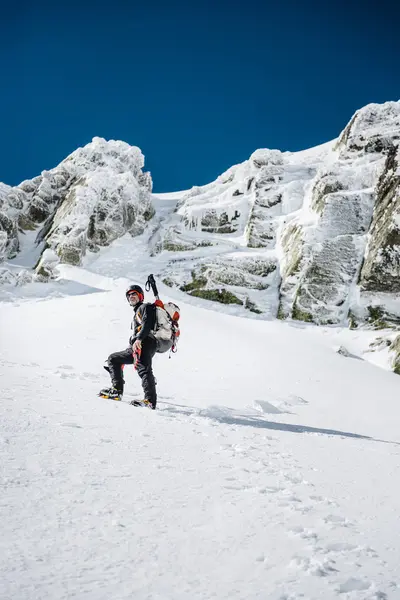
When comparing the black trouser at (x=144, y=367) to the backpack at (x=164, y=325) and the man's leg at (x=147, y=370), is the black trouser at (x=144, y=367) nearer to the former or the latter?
the man's leg at (x=147, y=370)

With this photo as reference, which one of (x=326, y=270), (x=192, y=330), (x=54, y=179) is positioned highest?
(x=54, y=179)

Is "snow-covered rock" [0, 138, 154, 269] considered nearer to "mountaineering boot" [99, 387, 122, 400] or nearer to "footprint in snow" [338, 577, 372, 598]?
"mountaineering boot" [99, 387, 122, 400]

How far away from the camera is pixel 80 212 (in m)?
43.2

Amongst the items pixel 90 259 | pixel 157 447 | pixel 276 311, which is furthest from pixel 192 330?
pixel 90 259

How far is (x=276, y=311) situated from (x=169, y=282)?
346 inches

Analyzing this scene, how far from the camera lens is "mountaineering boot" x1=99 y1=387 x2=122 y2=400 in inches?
257

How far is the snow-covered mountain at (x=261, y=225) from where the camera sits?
26.3 m

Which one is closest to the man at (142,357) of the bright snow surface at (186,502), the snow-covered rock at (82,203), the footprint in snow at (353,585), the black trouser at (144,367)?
the black trouser at (144,367)

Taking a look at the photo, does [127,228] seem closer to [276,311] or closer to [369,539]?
[276,311]

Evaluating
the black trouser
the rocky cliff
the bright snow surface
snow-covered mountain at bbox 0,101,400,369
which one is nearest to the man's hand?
the black trouser

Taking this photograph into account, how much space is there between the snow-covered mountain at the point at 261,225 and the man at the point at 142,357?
65.1 ft

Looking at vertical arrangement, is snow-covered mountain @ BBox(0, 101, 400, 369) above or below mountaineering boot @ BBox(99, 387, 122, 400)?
above

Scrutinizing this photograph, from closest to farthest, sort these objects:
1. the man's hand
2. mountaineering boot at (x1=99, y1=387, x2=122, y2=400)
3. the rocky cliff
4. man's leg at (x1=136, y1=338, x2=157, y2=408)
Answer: mountaineering boot at (x1=99, y1=387, x2=122, y2=400)
man's leg at (x1=136, y1=338, x2=157, y2=408)
the man's hand
the rocky cliff

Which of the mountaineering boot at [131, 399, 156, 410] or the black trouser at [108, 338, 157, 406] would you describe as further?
the black trouser at [108, 338, 157, 406]
